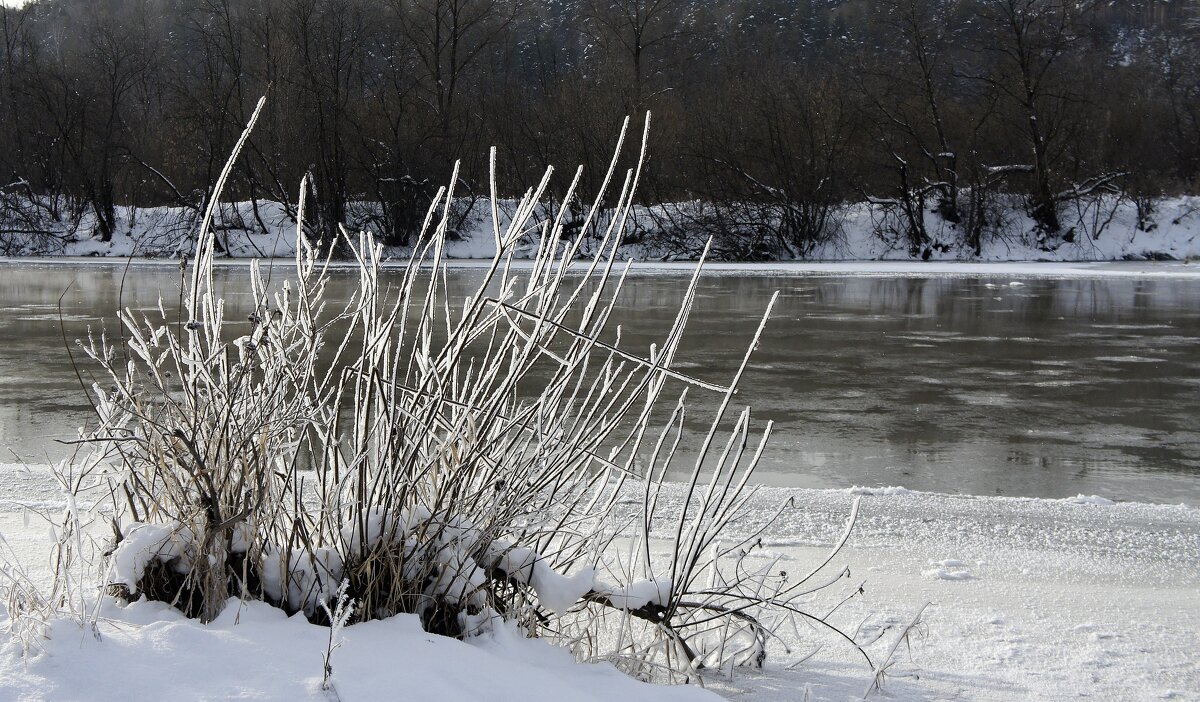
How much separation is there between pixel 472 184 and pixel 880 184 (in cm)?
1259

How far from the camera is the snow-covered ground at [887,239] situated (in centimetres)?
2861

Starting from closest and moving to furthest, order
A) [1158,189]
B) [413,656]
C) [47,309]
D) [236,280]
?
[413,656] < [47,309] < [236,280] < [1158,189]

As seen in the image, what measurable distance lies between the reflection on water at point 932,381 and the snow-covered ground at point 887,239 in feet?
38.9

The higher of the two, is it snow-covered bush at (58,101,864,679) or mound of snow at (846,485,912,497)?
snow-covered bush at (58,101,864,679)

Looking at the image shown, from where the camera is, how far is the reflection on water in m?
5.82

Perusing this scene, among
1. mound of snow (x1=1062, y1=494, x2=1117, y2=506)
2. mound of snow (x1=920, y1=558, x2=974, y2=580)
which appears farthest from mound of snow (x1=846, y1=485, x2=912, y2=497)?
mound of snow (x1=920, y1=558, x2=974, y2=580)

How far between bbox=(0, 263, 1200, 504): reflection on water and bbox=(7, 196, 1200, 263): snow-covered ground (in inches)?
467

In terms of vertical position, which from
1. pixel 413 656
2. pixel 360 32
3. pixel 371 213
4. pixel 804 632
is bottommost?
pixel 804 632

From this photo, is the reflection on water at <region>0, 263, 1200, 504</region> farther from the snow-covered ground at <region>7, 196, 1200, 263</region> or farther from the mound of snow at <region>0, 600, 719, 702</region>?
the snow-covered ground at <region>7, 196, 1200, 263</region>

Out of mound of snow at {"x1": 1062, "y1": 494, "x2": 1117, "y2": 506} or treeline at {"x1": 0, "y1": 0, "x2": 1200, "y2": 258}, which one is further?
treeline at {"x1": 0, "y1": 0, "x2": 1200, "y2": 258}

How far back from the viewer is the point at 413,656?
2359 millimetres

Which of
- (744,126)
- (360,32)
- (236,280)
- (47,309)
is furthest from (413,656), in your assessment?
(360,32)

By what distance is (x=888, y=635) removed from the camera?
3.25m

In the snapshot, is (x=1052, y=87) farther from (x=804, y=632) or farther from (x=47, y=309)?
(x=804, y=632)
